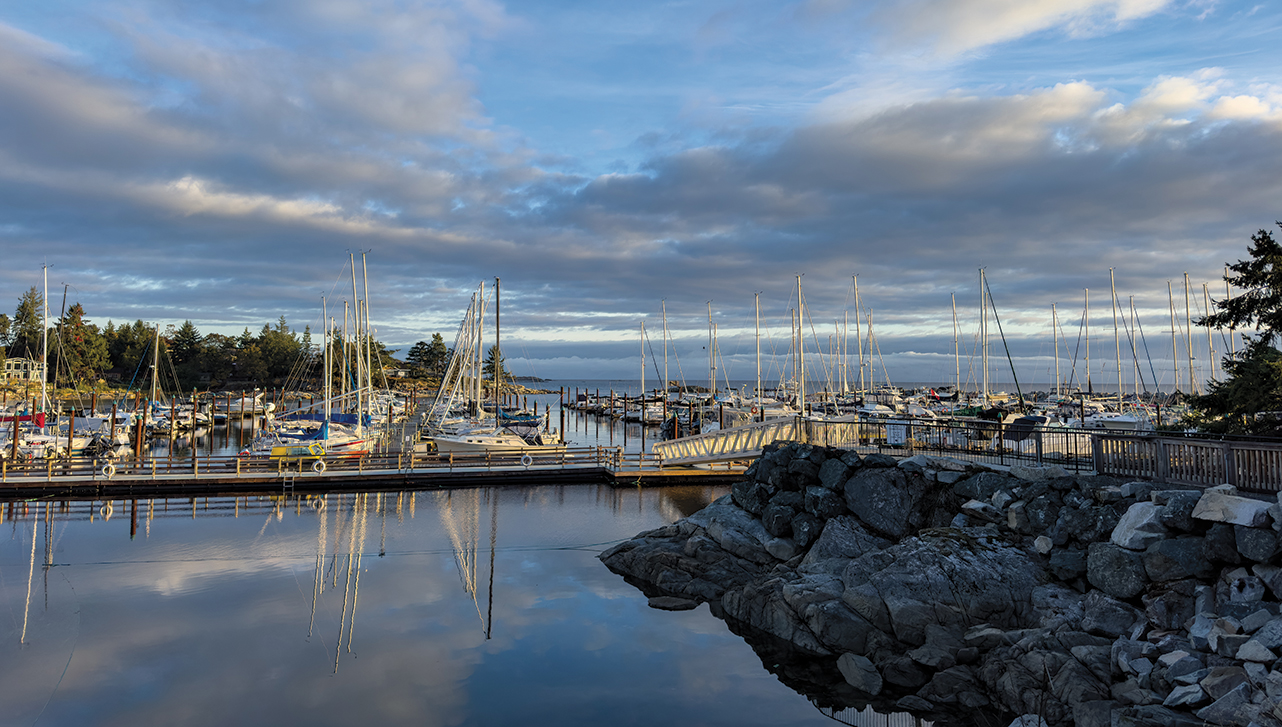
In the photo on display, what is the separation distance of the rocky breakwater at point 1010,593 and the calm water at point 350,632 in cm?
159

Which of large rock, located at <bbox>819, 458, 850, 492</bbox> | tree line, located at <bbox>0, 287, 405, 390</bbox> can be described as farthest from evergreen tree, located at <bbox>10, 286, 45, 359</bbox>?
large rock, located at <bbox>819, 458, 850, 492</bbox>

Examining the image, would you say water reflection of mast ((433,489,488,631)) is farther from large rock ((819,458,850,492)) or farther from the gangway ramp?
large rock ((819,458,850,492))

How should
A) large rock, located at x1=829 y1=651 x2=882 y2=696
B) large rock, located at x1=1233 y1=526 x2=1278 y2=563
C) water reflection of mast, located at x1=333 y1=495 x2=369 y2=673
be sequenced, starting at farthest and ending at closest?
1. water reflection of mast, located at x1=333 y1=495 x2=369 y2=673
2. large rock, located at x1=829 y1=651 x2=882 y2=696
3. large rock, located at x1=1233 y1=526 x2=1278 y2=563

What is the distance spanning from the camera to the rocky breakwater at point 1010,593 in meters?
11.3

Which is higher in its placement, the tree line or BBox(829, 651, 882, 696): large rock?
the tree line

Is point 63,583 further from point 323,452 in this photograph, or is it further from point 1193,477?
point 1193,477

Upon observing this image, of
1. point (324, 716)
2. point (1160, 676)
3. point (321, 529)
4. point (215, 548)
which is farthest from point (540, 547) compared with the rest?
point (1160, 676)

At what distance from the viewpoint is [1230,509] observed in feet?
41.0

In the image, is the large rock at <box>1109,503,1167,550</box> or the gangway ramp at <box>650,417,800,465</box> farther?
the gangway ramp at <box>650,417,800,465</box>

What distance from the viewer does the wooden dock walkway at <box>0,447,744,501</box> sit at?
112ft

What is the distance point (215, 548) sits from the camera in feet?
80.8

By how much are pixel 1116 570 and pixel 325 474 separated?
111 ft

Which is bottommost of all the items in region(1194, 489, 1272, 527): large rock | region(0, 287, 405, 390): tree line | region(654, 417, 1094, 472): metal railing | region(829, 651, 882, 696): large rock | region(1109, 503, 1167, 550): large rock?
region(829, 651, 882, 696): large rock

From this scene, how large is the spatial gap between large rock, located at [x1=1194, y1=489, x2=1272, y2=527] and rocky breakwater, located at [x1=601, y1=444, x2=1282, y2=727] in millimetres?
26
